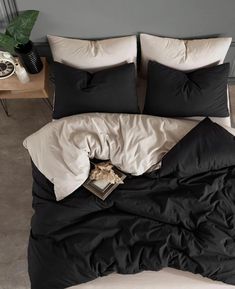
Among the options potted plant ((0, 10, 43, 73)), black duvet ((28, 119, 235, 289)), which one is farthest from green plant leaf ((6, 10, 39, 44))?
black duvet ((28, 119, 235, 289))

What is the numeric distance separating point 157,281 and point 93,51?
132 cm

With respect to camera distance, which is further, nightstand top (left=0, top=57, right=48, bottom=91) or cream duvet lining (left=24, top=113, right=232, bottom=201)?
nightstand top (left=0, top=57, right=48, bottom=91)

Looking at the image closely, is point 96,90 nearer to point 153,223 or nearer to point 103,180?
point 103,180

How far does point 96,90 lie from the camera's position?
1.77 metres

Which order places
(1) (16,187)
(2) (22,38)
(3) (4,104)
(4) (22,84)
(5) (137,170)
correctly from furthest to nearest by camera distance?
(3) (4,104) < (1) (16,187) < (4) (22,84) < (2) (22,38) < (5) (137,170)

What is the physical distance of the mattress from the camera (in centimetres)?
149

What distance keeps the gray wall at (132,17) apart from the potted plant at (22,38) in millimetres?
101

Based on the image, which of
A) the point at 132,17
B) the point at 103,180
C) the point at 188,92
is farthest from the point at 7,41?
the point at 188,92

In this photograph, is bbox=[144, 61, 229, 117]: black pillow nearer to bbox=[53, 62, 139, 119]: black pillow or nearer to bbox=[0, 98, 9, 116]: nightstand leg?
bbox=[53, 62, 139, 119]: black pillow

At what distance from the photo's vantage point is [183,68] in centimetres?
186

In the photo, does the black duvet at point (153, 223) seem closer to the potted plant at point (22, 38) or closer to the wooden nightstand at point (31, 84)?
the wooden nightstand at point (31, 84)

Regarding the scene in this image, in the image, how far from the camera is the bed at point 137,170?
148 cm

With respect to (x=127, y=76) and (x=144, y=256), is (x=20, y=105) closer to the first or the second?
(x=127, y=76)

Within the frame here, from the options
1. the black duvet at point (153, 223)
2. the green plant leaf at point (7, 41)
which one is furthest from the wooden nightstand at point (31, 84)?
the black duvet at point (153, 223)
